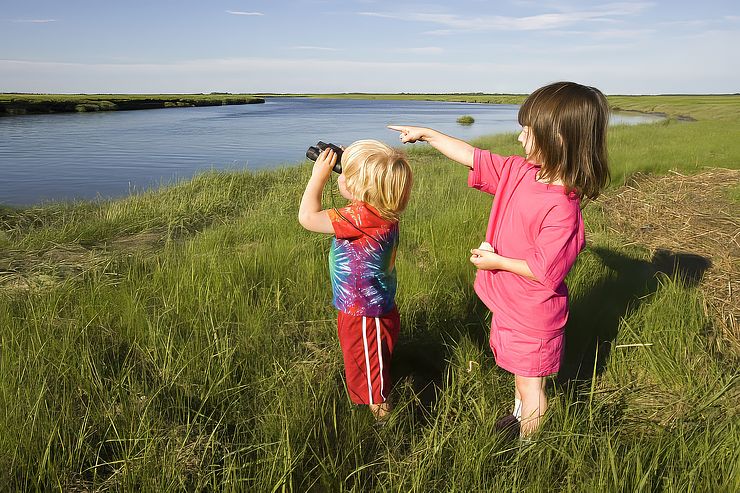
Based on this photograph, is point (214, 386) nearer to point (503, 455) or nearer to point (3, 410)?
point (3, 410)

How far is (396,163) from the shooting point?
6.72 feet

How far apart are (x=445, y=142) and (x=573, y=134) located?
0.63 metres

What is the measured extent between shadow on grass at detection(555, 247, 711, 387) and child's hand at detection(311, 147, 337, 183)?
140cm

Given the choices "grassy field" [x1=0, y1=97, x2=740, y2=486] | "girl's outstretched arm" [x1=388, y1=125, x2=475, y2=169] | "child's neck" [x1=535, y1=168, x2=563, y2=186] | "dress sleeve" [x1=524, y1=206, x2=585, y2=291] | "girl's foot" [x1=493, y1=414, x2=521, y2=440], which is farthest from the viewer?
"girl's outstretched arm" [x1=388, y1=125, x2=475, y2=169]

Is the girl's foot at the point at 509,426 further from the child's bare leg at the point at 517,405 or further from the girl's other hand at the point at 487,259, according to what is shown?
the girl's other hand at the point at 487,259

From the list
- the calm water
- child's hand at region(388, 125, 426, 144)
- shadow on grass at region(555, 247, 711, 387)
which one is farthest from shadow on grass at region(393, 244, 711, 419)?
the calm water

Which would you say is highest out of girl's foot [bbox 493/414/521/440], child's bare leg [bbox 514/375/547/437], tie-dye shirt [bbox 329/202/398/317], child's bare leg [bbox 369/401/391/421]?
tie-dye shirt [bbox 329/202/398/317]

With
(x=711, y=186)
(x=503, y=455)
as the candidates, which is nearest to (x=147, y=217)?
(x=503, y=455)

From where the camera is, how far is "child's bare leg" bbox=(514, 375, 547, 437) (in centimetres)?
209

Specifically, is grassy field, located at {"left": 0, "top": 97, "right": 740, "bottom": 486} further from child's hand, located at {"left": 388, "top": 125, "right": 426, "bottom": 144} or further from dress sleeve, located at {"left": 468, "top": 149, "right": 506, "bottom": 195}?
child's hand, located at {"left": 388, "top": 125, "right": 426, "bottom": 144}

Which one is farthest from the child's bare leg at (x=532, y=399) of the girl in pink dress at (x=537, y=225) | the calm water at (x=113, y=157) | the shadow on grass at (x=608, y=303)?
the calm water at (x=113, y=157)

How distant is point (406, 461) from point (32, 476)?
48.3 inches

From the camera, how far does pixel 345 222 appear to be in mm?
2066

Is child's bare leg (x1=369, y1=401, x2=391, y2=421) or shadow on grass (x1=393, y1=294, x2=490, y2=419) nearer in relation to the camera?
child's bare leg (x1=369, y1=401, x2=391, y2=421)
